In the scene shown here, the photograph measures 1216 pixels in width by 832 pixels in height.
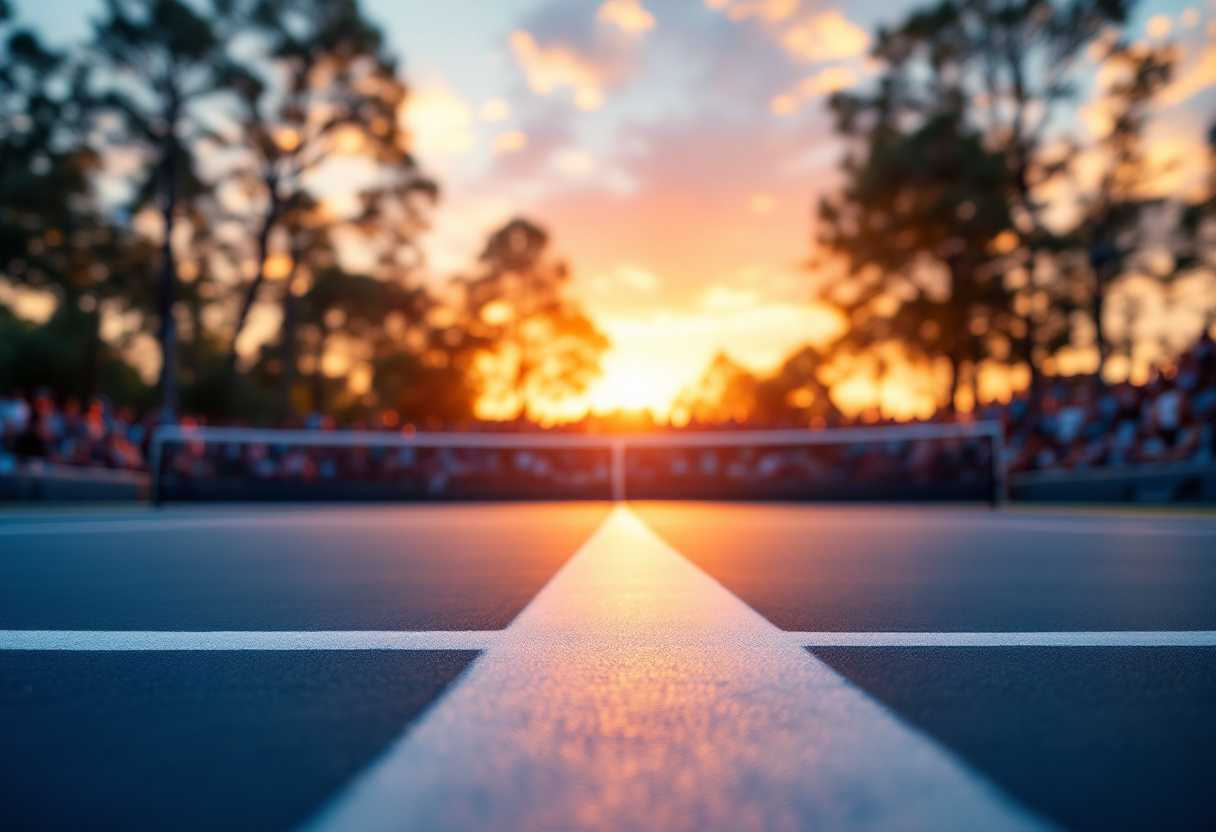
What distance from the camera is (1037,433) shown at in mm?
10789

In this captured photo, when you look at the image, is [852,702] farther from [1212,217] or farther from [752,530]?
[1212,217]

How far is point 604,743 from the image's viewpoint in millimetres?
939

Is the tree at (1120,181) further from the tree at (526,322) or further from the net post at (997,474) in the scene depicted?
the tree at (526,322)

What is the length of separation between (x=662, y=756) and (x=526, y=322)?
27902 mm

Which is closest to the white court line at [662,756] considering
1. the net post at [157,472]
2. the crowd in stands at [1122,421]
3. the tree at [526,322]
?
the crowd in stands at [1122,421]

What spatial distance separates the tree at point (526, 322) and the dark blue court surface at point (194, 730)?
26.2 m

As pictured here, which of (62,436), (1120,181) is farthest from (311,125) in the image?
(1120,181)

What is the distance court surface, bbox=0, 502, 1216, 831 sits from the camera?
768mm

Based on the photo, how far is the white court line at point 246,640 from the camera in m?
1.51

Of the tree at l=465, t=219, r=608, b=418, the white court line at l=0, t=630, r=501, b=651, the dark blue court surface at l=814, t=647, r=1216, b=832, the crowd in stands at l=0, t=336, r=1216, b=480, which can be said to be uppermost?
the tree at l=465, t=219, r=608, b=418

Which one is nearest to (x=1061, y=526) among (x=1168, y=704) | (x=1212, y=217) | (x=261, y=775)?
(x=1168, y=704)

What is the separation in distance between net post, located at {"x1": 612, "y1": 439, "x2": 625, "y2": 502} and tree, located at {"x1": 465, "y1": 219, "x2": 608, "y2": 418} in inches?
629

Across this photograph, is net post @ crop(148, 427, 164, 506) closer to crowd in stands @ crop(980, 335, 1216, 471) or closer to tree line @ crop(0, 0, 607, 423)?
tree line @ crop(0, 0, 607, 423)

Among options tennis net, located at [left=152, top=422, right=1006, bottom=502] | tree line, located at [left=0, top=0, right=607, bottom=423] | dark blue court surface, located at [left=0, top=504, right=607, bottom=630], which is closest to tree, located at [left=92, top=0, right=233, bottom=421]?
tree line, located at [left=0, top=0, right=607, bottom=423]
